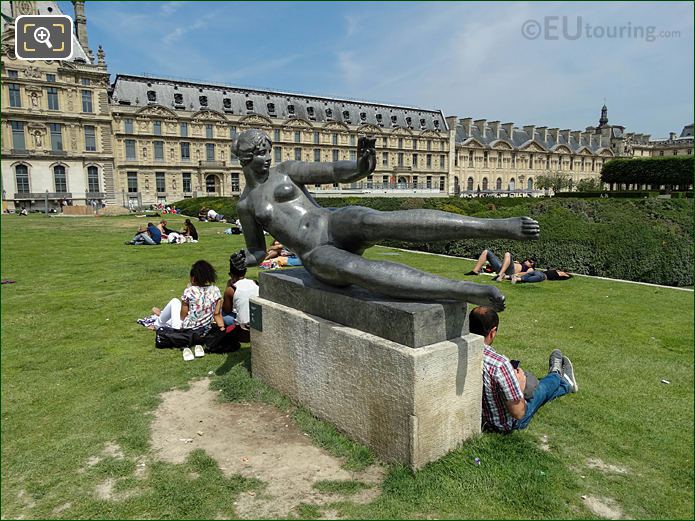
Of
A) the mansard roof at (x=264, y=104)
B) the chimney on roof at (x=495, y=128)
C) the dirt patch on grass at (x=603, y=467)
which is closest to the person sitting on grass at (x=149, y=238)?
the dirt patch on grass at (x=603, y=467)

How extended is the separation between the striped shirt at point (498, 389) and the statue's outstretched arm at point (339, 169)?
1.56 metres

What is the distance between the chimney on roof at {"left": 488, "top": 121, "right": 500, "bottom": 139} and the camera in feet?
244

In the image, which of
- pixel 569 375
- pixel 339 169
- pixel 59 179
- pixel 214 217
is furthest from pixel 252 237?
pixel 59 179

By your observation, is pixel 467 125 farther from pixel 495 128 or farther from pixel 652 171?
pixel 652 171

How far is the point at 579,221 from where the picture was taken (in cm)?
1006

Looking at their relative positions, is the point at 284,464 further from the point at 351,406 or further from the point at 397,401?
the point at 397,401

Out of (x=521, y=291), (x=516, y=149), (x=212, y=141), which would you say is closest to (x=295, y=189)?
(x=521, y=291)

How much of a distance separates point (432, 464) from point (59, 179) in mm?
51932

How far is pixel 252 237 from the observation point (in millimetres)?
4168

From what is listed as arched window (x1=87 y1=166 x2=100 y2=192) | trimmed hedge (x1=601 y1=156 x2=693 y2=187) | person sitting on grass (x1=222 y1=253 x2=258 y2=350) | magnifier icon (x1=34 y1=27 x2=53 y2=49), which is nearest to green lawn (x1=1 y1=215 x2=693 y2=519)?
person sitting on grass (x1=222 y1=253 x2=258 y2=350)

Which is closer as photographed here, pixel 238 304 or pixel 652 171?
pixel 238 304

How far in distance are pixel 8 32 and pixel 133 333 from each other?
148 feet

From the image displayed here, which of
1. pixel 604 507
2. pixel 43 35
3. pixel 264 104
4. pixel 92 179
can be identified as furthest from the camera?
pixel 264 104

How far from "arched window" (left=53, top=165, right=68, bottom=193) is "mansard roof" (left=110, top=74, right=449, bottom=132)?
917 cm
